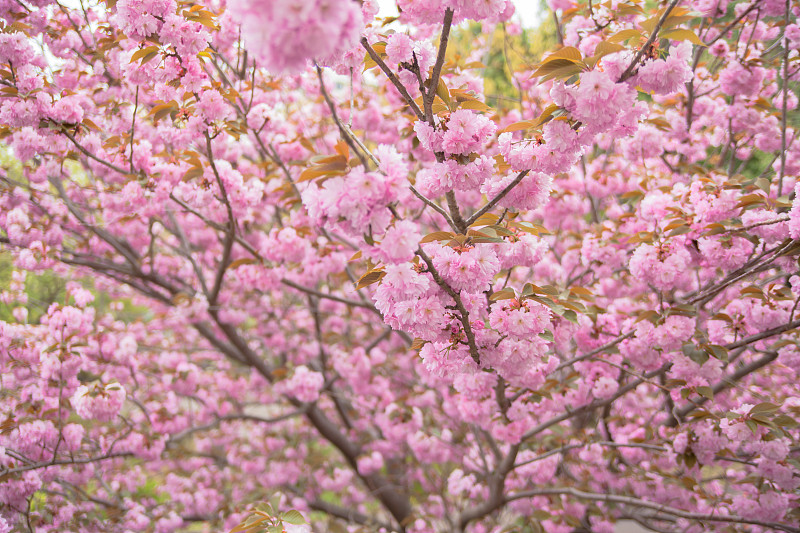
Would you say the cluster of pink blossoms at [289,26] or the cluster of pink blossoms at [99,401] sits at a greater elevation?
the cluster of pink blossoms at [289,26]

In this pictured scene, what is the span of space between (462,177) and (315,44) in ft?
2.50

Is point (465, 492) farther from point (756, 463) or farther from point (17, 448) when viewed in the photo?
point (17, 448)

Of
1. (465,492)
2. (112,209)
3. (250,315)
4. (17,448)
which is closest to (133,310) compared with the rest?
(250,315)

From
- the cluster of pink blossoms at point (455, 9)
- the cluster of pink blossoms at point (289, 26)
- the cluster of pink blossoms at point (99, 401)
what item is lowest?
the cluster of pink blossoms at point (99, 401)

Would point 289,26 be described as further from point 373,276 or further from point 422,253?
point 373,276

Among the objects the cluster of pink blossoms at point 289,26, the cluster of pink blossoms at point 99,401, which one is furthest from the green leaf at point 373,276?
the cluster of pink blossoms at point 99,401

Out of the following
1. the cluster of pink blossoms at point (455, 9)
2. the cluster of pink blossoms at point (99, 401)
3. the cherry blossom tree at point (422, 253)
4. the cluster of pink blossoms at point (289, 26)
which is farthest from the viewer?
the cluster of pink blossoms at point (99, 401)

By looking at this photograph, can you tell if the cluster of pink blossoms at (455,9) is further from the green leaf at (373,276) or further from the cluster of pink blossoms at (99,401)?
the cluster of pink blossoms at (99,401)

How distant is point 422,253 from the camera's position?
4.24 ft

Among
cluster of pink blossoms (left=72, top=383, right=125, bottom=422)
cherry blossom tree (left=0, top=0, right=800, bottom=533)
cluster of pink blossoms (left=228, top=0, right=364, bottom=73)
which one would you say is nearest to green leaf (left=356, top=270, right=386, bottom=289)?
cherry blossom tree (left=0, top=0, right=800, bottom=533)

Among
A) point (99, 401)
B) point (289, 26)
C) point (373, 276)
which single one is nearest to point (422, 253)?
point (373, 276)

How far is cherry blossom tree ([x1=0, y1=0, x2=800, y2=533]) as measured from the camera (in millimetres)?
1392

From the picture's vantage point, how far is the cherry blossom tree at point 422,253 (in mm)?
1392

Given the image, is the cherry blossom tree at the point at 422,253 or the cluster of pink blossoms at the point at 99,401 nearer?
the cherry blossom tree at the point at 422,253
